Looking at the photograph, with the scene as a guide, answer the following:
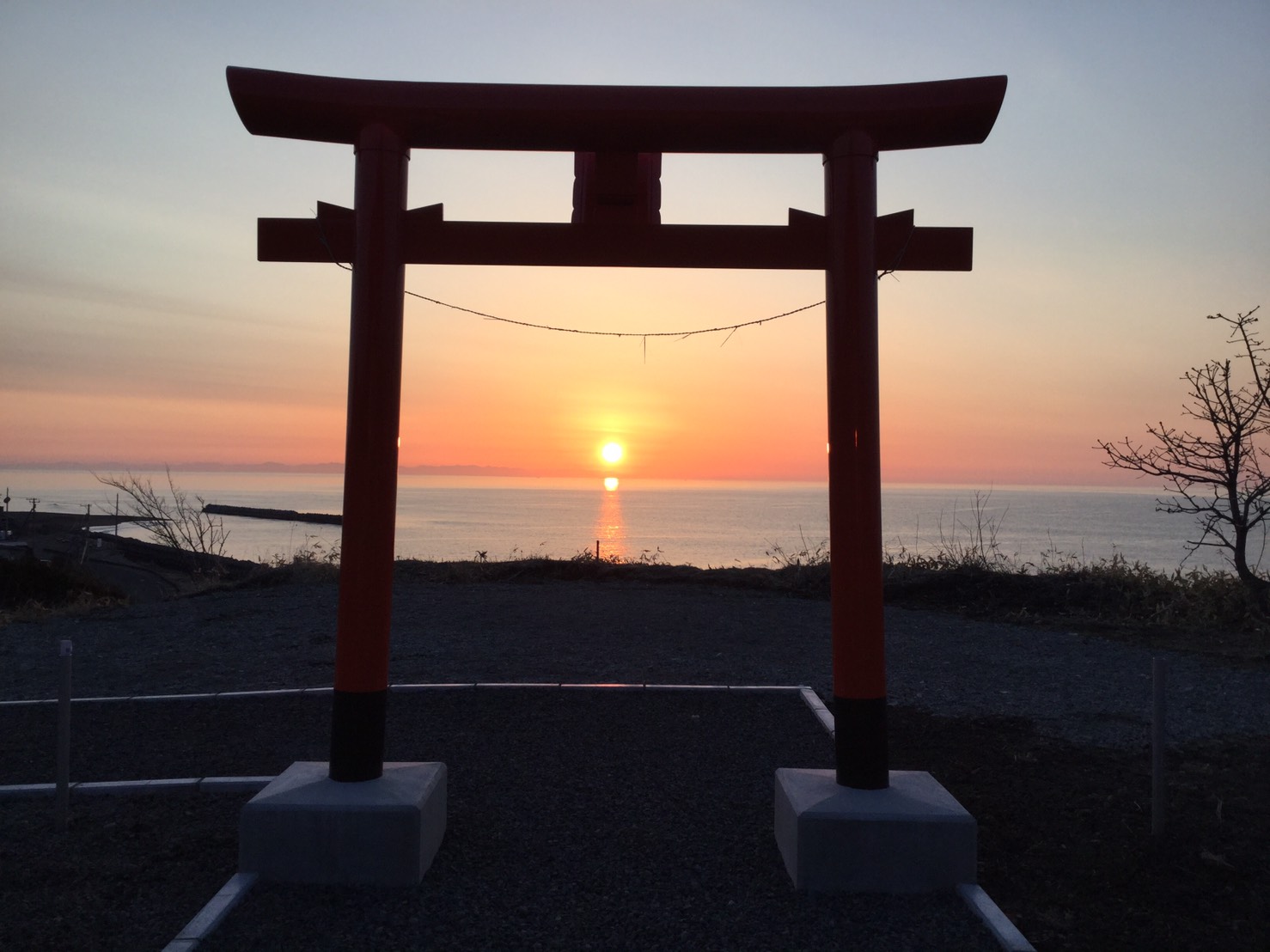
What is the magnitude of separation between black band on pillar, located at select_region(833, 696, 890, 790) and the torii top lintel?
102 inches

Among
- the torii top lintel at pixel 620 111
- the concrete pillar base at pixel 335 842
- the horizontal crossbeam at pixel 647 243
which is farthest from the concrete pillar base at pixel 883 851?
the torii top lintel at pixel 620 111

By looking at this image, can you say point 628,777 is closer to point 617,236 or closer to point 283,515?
point 617,236

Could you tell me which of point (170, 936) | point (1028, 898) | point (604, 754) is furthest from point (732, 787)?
point (170, 936)

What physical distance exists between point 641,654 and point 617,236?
4.77 m

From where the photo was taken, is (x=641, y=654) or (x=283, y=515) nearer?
(x=641, y=654)

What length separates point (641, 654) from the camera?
788cm

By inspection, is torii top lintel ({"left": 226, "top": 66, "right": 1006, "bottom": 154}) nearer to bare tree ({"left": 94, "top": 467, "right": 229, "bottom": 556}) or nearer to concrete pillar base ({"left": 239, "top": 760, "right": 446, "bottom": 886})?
concrete pillar base ({"left": 239, "top": 760, "right": 446, "bottom": 886})

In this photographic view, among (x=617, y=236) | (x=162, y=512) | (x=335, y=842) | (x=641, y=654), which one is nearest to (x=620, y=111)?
(x=617, y=236)

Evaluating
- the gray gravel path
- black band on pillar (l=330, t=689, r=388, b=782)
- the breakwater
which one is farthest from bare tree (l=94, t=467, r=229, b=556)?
the breakwater

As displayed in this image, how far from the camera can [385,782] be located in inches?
145

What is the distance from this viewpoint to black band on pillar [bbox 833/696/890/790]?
3.69 metres

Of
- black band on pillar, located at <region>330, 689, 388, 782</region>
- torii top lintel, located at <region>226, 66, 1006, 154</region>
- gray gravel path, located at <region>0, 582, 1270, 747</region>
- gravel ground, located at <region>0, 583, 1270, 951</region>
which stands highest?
torii top lintel, located at <region>226, 66, 1006, 154</region>

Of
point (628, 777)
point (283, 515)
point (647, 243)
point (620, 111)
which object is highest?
point (620, 111)

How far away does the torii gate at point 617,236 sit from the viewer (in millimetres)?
3730
